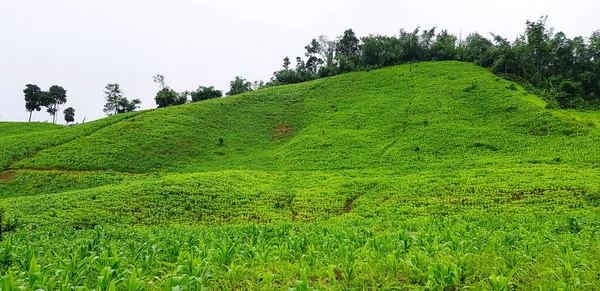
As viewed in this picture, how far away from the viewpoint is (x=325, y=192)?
84.6 feet

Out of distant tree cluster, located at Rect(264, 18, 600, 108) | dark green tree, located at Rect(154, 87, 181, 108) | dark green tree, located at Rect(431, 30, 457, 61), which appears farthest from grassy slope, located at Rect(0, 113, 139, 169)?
dark green tree, located at Rect(431, 30, 457, 61)

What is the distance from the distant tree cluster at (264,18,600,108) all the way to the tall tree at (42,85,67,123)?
52431mm

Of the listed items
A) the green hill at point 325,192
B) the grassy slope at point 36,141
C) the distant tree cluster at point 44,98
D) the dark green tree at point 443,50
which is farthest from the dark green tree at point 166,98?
the dark green tree at point 443,50

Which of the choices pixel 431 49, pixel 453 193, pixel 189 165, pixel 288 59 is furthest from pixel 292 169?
pixel 288 59

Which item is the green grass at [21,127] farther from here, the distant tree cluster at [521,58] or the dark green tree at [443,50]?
the dark green tree at [443,50]

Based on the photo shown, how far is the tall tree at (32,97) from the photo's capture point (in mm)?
82912

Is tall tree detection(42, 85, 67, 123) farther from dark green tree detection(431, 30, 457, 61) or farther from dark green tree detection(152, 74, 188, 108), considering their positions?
dark green tree detection(431, 30, 457, 61)

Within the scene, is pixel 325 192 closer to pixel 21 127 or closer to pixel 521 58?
pixel 521 58

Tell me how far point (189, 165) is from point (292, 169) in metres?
12.1

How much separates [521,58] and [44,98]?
103m

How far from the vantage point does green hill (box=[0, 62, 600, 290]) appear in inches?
224

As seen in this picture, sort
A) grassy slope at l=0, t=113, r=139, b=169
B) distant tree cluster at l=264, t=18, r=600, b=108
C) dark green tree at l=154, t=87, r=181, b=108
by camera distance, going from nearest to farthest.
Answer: grassy slope at l=0, t=113, r=139, b=169 → distant tree cluster at l=264, t=18, r=600, b=108 → dark green tree at l=154, t=87, r=181, b=108

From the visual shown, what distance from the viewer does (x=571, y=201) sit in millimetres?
18984

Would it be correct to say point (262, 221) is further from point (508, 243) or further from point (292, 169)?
point (508, 243)
